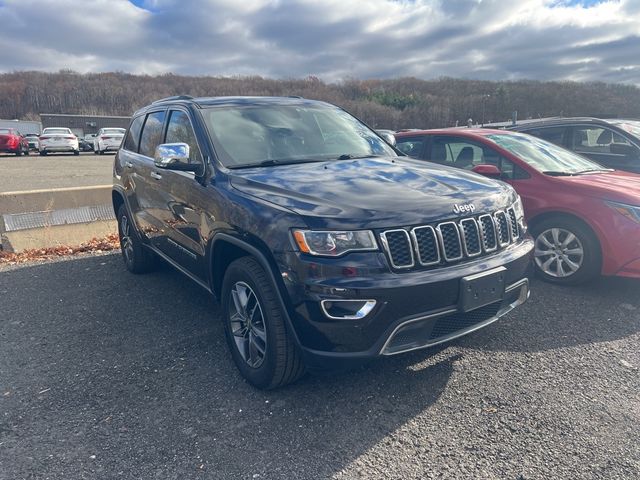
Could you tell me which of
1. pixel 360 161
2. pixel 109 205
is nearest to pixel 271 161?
pixel 360 161

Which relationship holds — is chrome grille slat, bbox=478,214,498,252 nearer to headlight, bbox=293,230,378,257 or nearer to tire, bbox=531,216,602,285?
headlight, bbox=293,230,378,257

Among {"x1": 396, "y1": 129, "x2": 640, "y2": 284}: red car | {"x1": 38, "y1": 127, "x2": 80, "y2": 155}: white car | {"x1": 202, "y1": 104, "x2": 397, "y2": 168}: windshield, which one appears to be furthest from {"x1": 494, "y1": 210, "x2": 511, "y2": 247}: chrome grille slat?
{"x1": 38, "y1": 127, "x2": 80, "y2": 155}: white car

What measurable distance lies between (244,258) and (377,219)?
36.4 inches

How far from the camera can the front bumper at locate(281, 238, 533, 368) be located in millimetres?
2494

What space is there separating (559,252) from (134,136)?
15.4ft

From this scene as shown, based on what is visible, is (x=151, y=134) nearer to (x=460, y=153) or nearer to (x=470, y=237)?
(x=470, y=237)

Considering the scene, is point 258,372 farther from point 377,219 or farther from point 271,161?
point 271,161

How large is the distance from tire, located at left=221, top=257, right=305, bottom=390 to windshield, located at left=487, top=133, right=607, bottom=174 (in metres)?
3.68

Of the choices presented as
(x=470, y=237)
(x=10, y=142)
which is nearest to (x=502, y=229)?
(x=470, y=237)

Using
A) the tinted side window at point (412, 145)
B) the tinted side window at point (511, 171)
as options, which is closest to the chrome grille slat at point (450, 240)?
the tinted side window at point (511, 171)

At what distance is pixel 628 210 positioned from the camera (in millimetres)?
4375

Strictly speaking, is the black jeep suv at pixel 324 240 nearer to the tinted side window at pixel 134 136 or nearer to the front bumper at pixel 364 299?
the front bumper at pixel 364 299

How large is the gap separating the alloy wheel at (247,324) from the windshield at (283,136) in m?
0.93

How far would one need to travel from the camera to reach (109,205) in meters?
7.13
